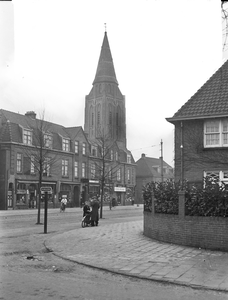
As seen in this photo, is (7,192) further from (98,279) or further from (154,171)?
(154,171)

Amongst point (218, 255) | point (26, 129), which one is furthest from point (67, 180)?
point (218, 255)

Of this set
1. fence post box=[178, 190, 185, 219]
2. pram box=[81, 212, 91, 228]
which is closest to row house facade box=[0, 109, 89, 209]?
pram box=[81, 212, 91, 228]

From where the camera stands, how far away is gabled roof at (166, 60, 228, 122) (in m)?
19.0

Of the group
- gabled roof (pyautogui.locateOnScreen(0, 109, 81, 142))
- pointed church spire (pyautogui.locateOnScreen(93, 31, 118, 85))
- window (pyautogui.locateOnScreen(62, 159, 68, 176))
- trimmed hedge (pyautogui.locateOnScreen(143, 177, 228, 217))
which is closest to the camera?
pointed church spire (pyautogui.locateOnScreen(93, 31, 118, 85))

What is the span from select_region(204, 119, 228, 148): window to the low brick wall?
23.2 ft

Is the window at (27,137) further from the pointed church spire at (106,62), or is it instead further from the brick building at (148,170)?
the brick building at (148,170)

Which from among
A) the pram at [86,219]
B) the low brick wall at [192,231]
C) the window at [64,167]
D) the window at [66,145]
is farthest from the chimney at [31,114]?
the low brick wall at [192,231]

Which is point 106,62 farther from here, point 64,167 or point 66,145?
point 66,145

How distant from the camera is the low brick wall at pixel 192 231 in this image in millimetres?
10742

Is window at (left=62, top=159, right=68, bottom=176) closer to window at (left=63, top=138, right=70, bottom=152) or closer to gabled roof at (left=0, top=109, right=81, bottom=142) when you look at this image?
window at (left=63, top=138, right=70, bottom=152)

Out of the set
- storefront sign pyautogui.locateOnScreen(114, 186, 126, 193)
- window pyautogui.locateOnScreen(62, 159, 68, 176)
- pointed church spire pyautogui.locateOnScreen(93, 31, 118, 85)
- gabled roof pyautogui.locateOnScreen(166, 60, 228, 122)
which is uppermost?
gabled roof pyautogui.locateOnScreen(166, 60, 228, 122)

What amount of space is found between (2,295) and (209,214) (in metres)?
7.01

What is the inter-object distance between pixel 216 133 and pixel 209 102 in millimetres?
1876

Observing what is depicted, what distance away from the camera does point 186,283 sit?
22.7 ft
